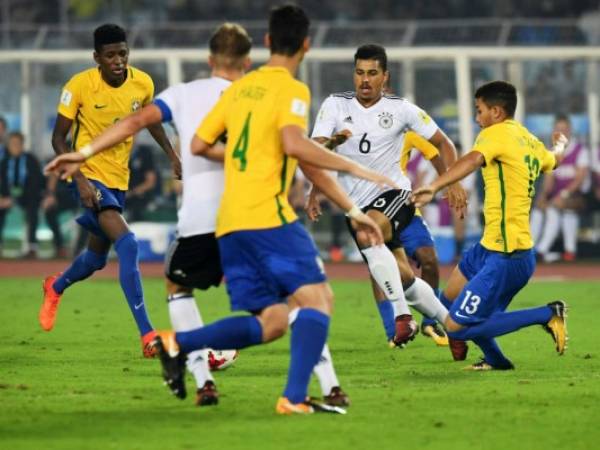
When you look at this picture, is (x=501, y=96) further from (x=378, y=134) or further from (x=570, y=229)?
(x=570, y=229)

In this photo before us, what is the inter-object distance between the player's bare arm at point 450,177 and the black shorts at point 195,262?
4.38 feet

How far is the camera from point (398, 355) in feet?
38.6

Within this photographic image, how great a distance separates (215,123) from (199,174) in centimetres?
46

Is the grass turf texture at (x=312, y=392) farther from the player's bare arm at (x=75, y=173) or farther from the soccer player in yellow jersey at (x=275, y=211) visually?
the player's bare arm at (x=75, y=173)

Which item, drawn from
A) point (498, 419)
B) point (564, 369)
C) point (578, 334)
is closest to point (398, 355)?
point (564, 369)

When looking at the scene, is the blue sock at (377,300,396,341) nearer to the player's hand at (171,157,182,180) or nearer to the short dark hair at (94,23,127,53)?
the player's hand at (171,157,182,180)

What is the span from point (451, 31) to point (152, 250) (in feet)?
20.6

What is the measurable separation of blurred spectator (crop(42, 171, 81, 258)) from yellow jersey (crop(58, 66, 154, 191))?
43.4 ft

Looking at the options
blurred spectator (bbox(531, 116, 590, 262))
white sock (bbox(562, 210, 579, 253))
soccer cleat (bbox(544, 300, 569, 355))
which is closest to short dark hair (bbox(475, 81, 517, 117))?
soccer cleat (bbox(544, 300, 569, 355))

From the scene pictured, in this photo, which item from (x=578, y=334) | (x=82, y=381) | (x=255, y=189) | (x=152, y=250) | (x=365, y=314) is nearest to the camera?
(x=255, y=189)

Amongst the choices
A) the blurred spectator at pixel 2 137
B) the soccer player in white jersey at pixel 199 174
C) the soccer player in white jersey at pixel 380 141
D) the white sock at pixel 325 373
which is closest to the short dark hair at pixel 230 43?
the soccer player in white jersey at pixel 199 174

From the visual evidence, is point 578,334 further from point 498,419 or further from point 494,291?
point 498,419

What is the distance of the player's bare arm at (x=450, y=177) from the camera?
9.25 m

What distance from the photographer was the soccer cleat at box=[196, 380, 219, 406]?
28.4ft
